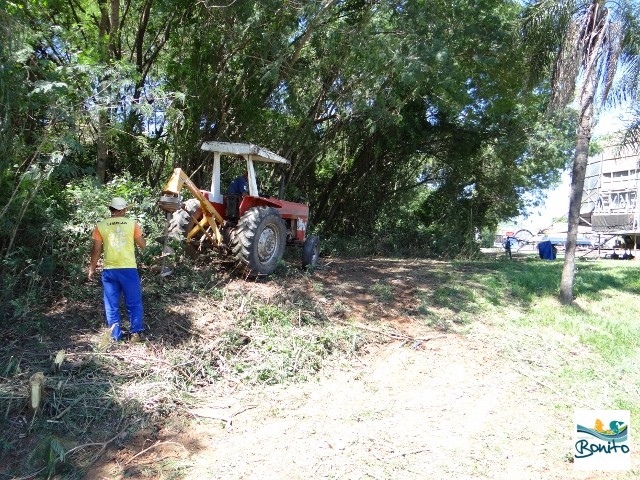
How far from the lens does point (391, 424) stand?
488cm

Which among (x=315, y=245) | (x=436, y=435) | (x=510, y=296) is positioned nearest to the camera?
→ (x=436, y=435)

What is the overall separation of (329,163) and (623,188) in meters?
14.0

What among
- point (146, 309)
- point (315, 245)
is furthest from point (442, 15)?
A: point (146, 309)

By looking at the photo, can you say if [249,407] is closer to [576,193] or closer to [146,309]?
[146,309]

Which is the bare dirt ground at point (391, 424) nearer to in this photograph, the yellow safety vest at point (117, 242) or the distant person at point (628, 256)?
the yellow safety vest at point (117, 242)

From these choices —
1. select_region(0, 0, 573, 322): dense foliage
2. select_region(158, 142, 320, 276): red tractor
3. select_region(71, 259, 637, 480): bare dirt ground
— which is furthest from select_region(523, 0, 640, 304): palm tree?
select_region(158, 142, 320, 276): red tractor

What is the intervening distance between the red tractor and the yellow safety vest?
1083mm

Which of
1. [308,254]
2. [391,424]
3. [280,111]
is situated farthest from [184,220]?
[280,111]

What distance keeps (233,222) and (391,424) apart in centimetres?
478

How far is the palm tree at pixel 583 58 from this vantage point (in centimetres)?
895

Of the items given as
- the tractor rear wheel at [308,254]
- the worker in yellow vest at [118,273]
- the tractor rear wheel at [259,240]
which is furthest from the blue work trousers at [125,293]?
the tractor rear wheel at [308,254]

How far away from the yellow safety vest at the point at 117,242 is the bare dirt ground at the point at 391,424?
1008mm

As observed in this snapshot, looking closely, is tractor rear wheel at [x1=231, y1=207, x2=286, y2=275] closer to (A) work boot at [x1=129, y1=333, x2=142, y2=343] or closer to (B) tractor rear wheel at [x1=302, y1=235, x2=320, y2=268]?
(B) tractor rear wheel at [x1=302, y1=235, x2=320, y2=268]

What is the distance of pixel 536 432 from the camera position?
15.9ft
